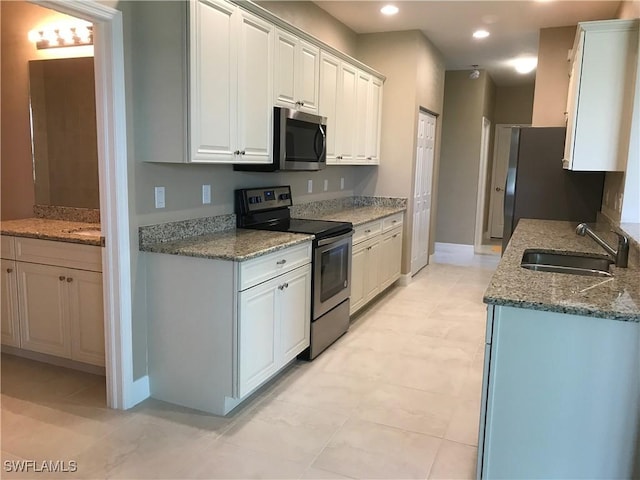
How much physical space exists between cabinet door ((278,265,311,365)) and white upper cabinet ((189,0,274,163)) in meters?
0.80

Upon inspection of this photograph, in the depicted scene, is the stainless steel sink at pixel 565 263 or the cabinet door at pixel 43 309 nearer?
the stainless steel sink at pixel 565 263

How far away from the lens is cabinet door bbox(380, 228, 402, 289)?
4938 millimetres

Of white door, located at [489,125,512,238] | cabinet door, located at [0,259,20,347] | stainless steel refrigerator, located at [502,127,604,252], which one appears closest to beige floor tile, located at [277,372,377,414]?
cabinet door, located at [0,259,20,347]

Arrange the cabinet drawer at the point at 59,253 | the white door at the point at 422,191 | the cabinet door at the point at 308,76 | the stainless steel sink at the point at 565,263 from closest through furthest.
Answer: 1. the stainless steel sink at the point at 565,263
2. the cabinet drawer at the point at 59,253
3. the cabinet door at the point at 308,76
4. the white door at the point at 422,191

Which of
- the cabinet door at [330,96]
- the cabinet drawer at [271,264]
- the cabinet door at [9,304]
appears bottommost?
the cabinet door at [9,304]

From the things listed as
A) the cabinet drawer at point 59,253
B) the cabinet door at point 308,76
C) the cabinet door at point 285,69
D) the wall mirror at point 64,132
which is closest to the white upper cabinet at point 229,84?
the cabinet door at point 285,69

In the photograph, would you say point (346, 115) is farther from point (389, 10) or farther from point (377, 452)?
point (377, 452)

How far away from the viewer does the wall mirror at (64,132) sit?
3.46 m

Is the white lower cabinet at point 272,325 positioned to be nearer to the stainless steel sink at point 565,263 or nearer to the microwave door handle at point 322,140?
the microwave door handle at point 322,140

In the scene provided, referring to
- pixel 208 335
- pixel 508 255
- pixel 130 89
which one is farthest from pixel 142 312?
pixel 508 255

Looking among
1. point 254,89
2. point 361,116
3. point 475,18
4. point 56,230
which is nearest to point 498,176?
point 475,18

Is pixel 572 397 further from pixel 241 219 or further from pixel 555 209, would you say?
pixel 555 209

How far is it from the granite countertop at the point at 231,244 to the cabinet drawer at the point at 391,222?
1785 millimetres

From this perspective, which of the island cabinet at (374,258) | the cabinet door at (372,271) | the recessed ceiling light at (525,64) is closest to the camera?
the island cabinet at (374,258)
